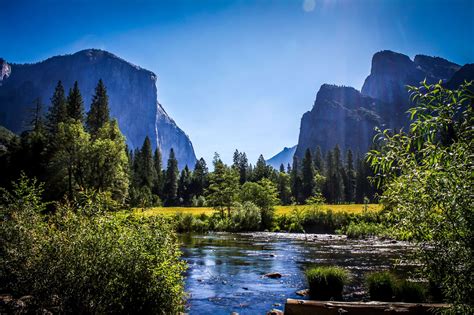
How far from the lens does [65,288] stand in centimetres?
837

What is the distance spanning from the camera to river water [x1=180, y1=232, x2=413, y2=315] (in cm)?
1620

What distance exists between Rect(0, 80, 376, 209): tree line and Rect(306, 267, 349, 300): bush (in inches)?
330

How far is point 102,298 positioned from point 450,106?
8.24 metres

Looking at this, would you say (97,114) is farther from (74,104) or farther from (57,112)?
(57,112)

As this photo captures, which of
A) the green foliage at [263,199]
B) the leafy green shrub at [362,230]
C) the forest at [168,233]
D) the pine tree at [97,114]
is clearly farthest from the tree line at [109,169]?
Result: the leafy green shrub at [362,230]

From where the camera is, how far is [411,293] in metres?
14.2

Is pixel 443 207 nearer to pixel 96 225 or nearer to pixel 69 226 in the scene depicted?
pixel 96 225

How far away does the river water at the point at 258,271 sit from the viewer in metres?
16.2

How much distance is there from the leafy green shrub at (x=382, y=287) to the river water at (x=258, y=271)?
2.65 ft

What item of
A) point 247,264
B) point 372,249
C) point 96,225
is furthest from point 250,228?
point 96,225

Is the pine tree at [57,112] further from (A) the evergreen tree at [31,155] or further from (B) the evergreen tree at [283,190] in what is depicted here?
(B) the evergreen tree at [283,190]

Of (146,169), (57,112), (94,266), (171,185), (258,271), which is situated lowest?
(258,271)

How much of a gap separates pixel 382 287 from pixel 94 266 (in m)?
11.9

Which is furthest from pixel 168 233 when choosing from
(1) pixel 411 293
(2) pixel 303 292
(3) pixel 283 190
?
(3) pixel 283 190
